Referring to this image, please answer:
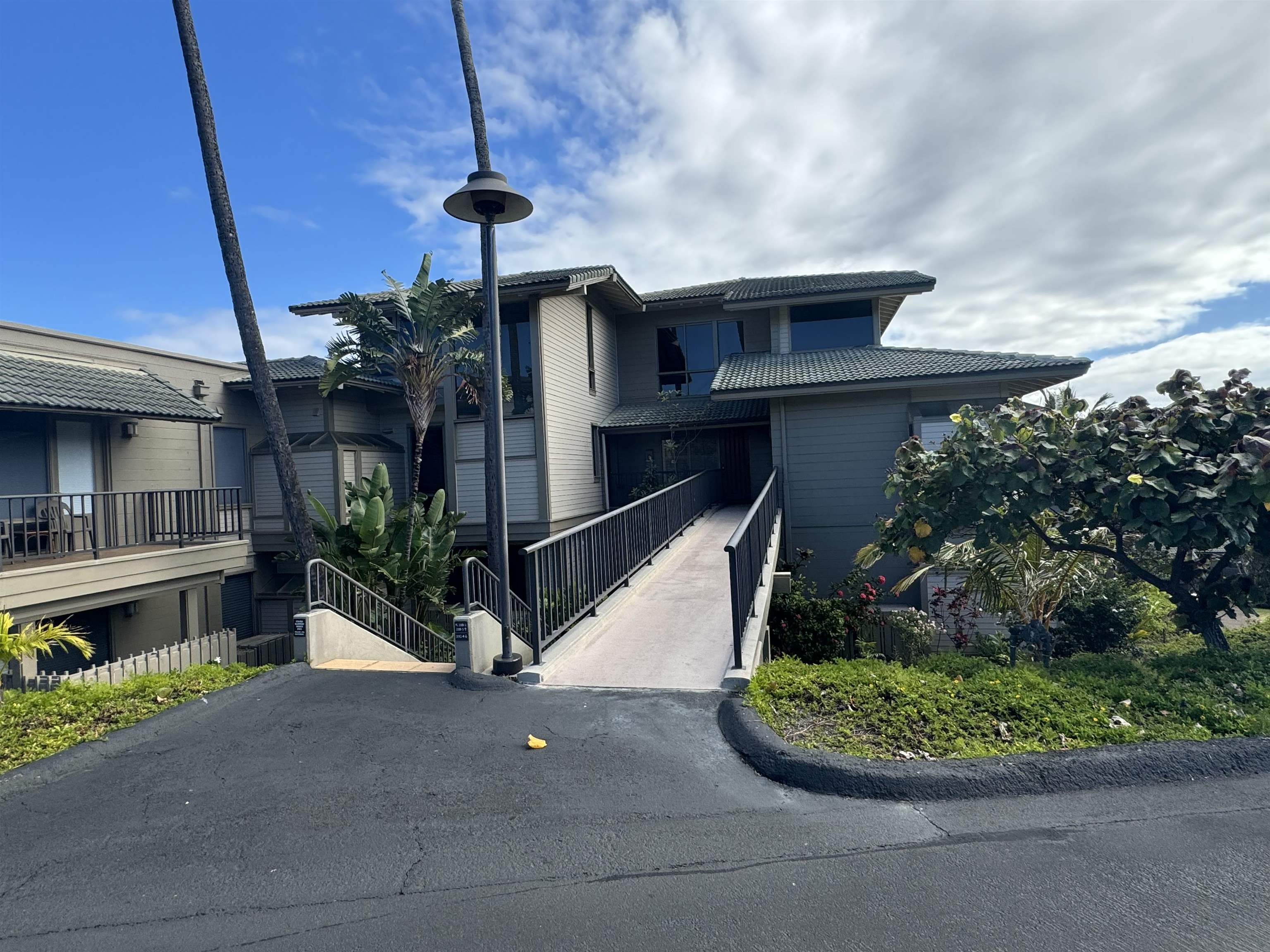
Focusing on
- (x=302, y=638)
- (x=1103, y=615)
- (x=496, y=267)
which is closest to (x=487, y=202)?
(x=496, y=267)

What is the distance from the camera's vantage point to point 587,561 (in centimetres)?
788

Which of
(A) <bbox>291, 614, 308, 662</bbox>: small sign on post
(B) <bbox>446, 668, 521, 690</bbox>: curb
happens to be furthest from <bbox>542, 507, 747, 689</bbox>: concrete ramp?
(A) <bbox>291, 614, 308, 662</bbox>: small sign on post

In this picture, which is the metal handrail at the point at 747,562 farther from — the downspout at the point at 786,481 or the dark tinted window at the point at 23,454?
the dark tinted window at the point at 23,454

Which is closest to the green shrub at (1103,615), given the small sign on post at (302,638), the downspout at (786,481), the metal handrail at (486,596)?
the downspout at (786,481)

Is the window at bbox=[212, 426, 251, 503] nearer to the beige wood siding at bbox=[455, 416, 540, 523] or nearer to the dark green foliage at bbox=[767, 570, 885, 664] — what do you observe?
the beige wood siding at bbox=[455, 416, 540, 523]

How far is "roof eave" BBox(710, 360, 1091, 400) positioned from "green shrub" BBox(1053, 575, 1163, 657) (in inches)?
157

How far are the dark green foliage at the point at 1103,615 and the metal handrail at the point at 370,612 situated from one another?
8.66 metres

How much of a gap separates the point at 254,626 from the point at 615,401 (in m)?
10.1

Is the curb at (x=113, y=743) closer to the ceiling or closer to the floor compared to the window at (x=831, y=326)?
closer to the floor

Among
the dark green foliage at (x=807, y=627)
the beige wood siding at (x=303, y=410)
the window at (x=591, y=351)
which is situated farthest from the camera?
the window at (x=591, y=351)

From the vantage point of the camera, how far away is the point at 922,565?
11.9 m

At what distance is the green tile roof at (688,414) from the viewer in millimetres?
16812

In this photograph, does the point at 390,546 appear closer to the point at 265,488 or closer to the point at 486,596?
the point at 486,596

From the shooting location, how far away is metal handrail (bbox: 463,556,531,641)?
6.75 meters
